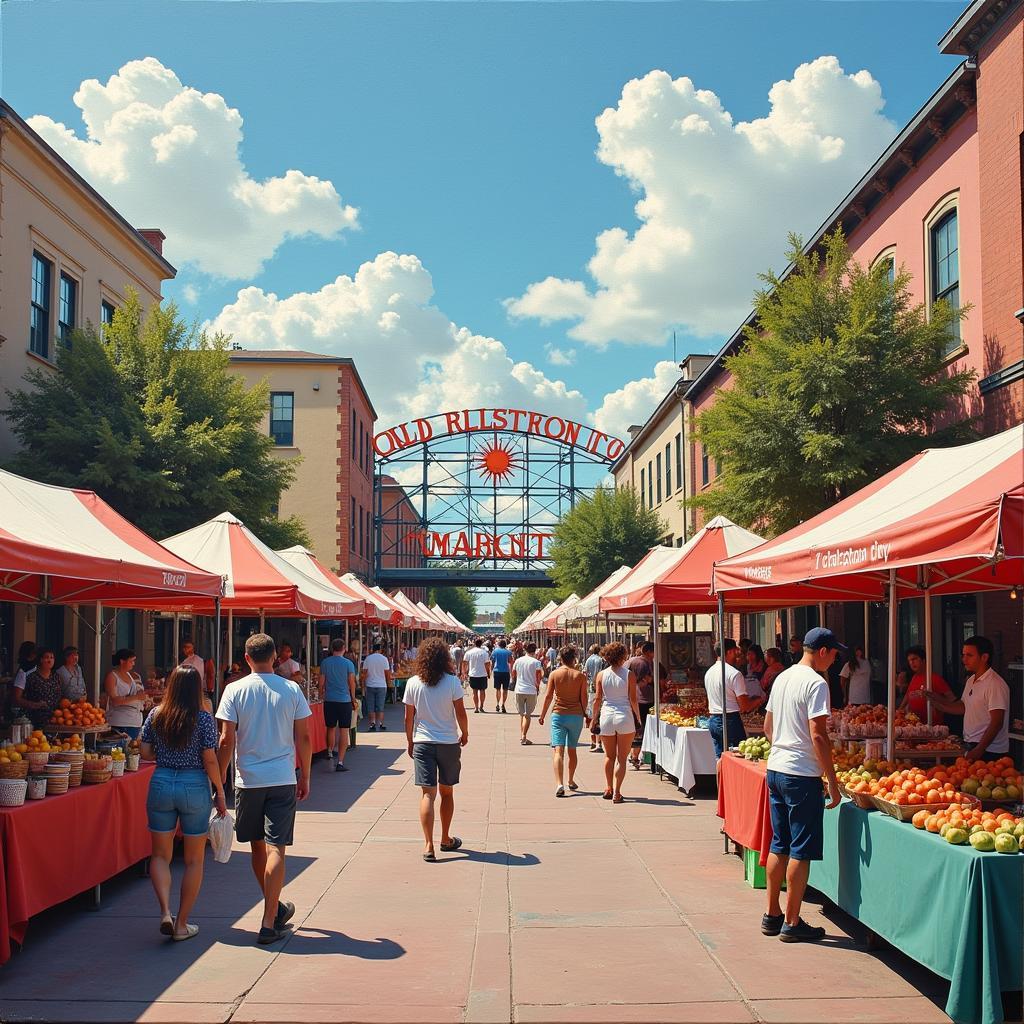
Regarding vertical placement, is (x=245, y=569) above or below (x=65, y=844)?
above

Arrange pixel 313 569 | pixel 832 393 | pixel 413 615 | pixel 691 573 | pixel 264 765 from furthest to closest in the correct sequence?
pixel 413 615, pixel 313 569, pixel 832 393, pixel 691 573, pixel 264 765

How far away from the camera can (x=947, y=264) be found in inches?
686

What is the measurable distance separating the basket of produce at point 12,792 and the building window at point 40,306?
16.1m

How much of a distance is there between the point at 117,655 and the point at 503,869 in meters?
4.67

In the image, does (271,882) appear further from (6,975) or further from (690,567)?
(690,567)

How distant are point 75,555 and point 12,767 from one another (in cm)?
162

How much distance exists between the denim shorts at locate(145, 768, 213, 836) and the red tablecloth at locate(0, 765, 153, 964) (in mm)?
713

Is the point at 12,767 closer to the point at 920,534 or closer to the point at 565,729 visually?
the point at 920,534

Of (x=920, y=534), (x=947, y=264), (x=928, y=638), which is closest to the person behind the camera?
(x=920, y=534)

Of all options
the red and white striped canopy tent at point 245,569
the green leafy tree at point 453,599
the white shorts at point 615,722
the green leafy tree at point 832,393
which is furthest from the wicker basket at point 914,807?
the green leafy tree at point 453,599

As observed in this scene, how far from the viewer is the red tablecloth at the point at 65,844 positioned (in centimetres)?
648

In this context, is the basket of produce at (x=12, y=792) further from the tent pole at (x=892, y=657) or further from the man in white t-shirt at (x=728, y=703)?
the man in white t-shirt at (x=728, y=703)

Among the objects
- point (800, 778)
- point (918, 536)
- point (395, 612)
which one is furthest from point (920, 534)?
point (395, 612)

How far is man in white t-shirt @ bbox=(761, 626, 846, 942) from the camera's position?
271 inches
